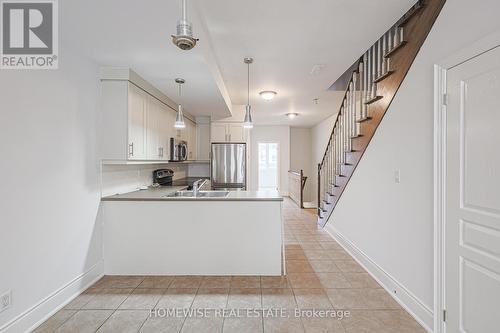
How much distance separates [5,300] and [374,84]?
3915mm

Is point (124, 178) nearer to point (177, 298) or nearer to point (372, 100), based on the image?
point (177, 298)

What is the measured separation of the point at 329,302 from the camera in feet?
7.75

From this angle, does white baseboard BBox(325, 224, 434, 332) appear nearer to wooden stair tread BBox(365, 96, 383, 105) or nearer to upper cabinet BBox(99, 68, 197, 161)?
wooden stair tread BBox(365, 96, 383, 105)

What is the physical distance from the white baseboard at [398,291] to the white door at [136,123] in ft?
10.1

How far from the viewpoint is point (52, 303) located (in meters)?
2.19

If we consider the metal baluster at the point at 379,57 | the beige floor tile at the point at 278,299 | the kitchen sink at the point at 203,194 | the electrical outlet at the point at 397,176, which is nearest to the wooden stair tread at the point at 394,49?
the metal baluster at the point at 379,57

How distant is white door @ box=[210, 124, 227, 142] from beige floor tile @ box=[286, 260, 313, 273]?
10.2 ft

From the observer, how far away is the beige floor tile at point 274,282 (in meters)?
2.65

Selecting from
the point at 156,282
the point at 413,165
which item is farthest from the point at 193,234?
the point at 413,165

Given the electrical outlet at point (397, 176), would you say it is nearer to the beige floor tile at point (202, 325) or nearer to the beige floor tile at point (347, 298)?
the beige floor tile at point (347, 298)

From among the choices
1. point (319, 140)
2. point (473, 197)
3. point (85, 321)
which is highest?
point (319, 140)

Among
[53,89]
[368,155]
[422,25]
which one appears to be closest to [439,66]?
[422,25]

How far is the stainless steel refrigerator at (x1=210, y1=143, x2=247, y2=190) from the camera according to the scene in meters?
5.50

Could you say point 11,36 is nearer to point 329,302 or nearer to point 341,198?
point 329,302
